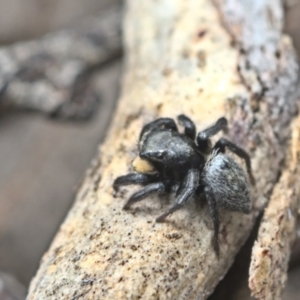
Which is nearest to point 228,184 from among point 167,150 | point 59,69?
point 167,150

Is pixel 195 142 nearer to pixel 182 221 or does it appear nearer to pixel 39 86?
pixel 182 221

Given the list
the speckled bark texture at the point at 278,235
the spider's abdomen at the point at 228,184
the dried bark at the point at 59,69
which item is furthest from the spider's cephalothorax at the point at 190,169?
the dried bark at the point at 59,69

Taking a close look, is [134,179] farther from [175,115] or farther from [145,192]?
[175,115]

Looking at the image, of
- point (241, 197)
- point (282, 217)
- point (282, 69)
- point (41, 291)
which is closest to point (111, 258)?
point (41, 291)

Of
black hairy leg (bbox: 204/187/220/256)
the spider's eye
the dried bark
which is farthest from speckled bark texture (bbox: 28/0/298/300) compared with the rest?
the dried bark

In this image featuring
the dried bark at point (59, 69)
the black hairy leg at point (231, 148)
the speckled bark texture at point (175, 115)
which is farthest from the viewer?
the dried bark at point (59, 69)

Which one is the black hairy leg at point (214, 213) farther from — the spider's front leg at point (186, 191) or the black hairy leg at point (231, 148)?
the black hairy leg at point (231, 148)
